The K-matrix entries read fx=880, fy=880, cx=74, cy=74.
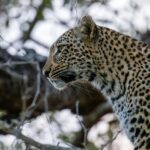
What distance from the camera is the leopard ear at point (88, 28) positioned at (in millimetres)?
8227

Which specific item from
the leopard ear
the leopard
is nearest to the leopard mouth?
A: the leopard

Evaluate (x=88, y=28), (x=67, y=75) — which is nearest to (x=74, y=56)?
(x=67, y=75)

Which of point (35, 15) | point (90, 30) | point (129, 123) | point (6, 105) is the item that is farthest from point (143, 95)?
point (35, 15)

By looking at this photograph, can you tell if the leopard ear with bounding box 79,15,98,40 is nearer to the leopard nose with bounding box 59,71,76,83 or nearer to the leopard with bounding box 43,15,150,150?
the leopard with bounding box 43,15,150,150

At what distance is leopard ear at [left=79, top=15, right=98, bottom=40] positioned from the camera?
8227 millimetres

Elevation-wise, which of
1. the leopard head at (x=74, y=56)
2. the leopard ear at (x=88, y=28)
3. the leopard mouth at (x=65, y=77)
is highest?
the leopard ear at (x=88, y=28)

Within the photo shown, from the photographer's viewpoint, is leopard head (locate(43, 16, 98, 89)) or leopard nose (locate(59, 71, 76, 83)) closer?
leopard head (locate(43, 16, 98, 89))

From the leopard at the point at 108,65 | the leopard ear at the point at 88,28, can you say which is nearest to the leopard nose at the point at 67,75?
the leopard at the point at 108,65

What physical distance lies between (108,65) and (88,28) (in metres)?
0.40

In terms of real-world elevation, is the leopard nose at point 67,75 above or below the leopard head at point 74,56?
below

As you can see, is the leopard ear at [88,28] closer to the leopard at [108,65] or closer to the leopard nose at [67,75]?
the leopard at [108,65]

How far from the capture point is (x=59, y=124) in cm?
1246

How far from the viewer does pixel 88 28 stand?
27.1 ft

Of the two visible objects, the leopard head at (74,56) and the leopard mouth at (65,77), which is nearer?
the leopard head at (74,56)
